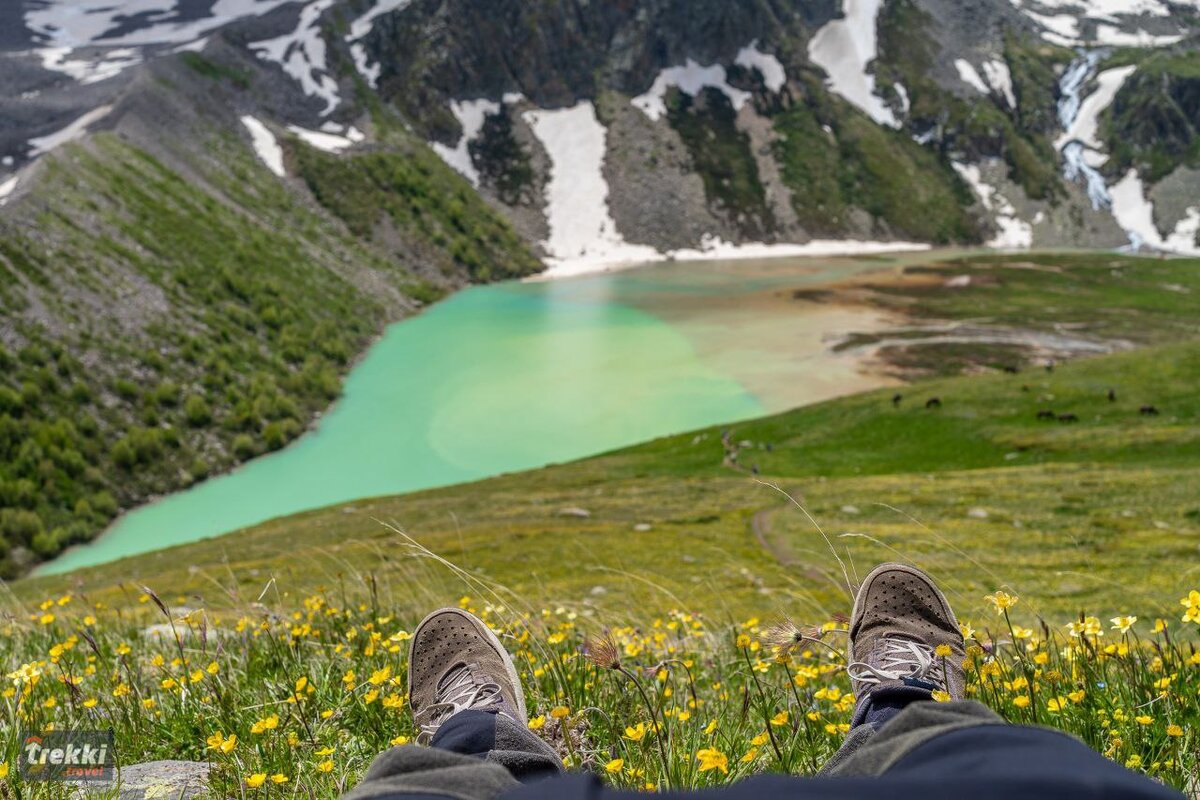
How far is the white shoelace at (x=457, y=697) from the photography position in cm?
410

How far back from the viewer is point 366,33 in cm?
14488

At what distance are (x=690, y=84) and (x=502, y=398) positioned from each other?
5179 inches

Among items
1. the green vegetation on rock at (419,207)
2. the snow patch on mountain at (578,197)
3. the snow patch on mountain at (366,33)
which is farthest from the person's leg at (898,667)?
the snow patch on mountain at (366,33)

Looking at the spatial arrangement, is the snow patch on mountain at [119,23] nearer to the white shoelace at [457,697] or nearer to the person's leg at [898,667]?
the white shoelace at [457,697]

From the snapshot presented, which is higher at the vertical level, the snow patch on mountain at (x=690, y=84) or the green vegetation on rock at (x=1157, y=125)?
the snow patch on mountain at (x=690, y=84)

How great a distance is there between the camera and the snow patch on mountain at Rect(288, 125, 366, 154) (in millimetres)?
115750

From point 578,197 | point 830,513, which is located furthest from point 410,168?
point 830,513

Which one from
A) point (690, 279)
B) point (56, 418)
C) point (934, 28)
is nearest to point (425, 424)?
point (56, 418)

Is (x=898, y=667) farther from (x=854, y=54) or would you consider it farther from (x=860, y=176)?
(x=854, y=54)

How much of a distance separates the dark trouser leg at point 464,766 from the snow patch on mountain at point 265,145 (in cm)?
11431

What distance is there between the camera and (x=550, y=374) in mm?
62844

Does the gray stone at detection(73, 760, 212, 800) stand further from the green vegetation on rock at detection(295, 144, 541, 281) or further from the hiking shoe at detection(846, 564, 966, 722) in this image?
the green vegetation on rock at detection(295, 144, 541, 281)

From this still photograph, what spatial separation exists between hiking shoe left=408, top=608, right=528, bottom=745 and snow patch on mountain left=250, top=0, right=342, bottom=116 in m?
140

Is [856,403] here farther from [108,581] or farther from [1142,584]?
[108,581]
